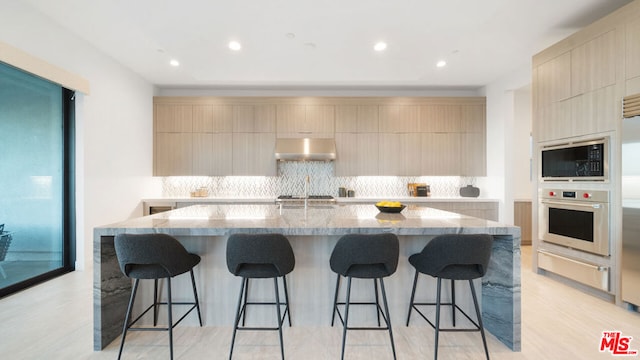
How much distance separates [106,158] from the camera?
395cm

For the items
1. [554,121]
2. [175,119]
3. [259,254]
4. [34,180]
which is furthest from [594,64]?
[34,180]

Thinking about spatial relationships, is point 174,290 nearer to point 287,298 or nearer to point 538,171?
point 287,298

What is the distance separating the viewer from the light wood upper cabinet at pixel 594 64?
2656 millimetres

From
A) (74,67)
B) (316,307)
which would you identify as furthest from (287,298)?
(74,67)

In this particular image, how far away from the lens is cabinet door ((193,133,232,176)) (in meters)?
5.09

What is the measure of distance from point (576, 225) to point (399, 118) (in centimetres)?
296

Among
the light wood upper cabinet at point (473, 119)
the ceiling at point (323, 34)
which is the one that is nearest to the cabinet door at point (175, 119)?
the ceiling at point (323, 34)

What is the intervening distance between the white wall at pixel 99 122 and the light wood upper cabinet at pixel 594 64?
566cm

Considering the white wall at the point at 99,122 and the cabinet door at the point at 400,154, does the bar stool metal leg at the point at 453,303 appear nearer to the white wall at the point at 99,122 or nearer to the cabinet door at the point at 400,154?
the cabinet door at the point at 400,154

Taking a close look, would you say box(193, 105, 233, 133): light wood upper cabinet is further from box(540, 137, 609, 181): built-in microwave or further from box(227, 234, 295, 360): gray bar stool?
box(540, 137, 609, 181): built-in microwave

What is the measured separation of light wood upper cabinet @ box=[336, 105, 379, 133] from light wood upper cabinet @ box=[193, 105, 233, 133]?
1.97m

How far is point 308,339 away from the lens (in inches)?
81.1

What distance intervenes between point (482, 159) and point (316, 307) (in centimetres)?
436

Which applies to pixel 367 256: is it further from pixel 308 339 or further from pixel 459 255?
pixel 308 339
